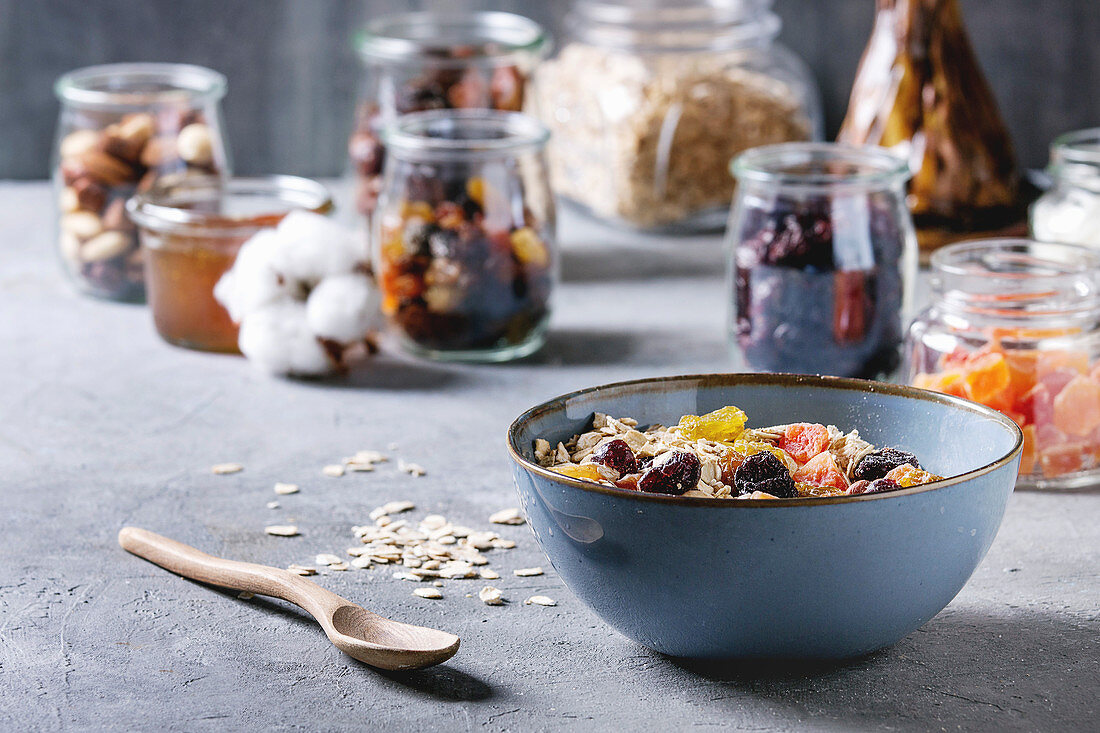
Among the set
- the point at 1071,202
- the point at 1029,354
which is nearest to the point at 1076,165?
the point at 1071,202

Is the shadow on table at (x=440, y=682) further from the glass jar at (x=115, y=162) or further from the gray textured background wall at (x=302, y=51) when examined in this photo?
the gray textured background wall at (x=302, y=51)

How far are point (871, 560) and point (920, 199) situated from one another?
0.94m

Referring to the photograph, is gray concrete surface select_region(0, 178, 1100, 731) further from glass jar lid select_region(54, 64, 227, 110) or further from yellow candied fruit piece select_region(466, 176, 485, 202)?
glass jar lid select_region(54, 64, 227, 110)

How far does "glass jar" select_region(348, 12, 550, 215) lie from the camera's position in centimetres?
144

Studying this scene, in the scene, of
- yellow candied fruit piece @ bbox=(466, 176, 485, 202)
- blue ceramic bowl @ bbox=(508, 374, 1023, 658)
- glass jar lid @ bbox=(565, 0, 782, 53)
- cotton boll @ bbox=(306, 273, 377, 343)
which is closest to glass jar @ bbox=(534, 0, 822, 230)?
glass jar lid @ bbox=(565, 0, 782, 53)

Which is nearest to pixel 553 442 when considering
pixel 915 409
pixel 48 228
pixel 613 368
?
pixel 915 409

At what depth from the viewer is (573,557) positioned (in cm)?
67

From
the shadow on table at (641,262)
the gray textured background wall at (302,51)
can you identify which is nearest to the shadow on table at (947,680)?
the shadow on table at (641,262)

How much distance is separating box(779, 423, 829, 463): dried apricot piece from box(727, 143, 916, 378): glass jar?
1.18 feet

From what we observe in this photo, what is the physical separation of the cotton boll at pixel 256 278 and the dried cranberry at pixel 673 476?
62 centimetres

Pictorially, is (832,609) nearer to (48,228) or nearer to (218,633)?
(218,633)

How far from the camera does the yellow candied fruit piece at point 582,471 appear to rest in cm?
69

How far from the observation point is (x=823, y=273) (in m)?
1.11

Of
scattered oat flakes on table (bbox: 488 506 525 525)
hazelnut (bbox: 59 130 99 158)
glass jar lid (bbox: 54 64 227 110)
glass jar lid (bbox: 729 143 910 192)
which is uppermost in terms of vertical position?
glass jar lid (bbox: 54 64 227 110)
